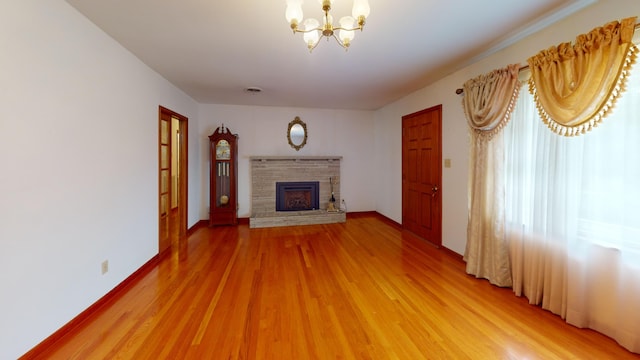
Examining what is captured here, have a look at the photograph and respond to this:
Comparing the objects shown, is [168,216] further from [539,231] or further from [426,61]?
[539,231]

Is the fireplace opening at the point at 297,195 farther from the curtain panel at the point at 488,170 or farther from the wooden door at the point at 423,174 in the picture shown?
the curtain panel at the point at 488,170

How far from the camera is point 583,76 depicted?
1.83 metres

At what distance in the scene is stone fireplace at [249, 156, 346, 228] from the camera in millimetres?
5309

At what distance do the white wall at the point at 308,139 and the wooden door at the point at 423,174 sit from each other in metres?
1.36

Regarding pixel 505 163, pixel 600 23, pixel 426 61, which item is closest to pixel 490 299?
pixel 505 163

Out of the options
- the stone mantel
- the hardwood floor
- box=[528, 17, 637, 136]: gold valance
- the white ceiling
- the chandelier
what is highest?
the white ceiling

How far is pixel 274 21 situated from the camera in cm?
215

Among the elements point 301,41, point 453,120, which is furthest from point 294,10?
point 453,120

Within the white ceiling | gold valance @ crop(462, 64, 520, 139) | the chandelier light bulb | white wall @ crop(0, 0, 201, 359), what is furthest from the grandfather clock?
gold valance @ crop(462, 64, 520, 139)

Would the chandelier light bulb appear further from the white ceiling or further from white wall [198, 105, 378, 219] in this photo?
white wall [198, 105, 378, 219]

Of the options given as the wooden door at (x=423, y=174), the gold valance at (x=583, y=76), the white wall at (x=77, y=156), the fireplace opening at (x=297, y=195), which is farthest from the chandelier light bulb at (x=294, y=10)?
the fireplace opening at (x=297, y=195)

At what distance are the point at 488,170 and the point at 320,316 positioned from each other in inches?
89.8

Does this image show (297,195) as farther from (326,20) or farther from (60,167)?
(326,20)

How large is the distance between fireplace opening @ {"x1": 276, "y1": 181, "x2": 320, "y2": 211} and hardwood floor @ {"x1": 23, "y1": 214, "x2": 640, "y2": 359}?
2.17 metres
